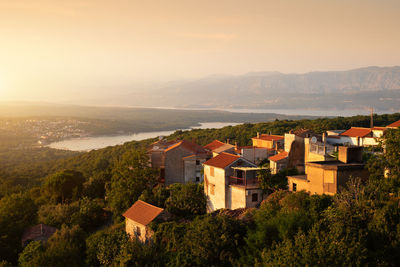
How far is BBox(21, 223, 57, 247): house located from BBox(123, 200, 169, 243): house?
580cm

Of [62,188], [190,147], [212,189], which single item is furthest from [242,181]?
[62,188]

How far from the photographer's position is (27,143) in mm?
119250

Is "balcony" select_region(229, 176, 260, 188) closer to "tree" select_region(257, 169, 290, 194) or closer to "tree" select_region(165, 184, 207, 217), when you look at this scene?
"tree" select_region(257, 169, 290, 194)

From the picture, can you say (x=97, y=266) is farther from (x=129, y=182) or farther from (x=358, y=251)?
(x=358, y=251)

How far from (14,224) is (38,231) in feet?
6.90

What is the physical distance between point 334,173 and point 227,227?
641 centimetres

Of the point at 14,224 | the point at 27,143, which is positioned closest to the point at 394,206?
the point at 14,224

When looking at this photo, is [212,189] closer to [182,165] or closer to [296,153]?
[296,153]

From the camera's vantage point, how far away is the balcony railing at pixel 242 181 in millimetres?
22250

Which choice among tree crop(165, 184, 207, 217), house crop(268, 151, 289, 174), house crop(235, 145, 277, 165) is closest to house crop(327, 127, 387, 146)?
house crop(235, 145, 277, 165)

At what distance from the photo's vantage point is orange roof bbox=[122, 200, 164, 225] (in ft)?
70.4

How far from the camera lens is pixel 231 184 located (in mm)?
22766

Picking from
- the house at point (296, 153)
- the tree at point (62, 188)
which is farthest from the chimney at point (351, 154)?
the tree at point (62, 188)

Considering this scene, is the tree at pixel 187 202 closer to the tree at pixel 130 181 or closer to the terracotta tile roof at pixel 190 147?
the tree at pixel 130 181
